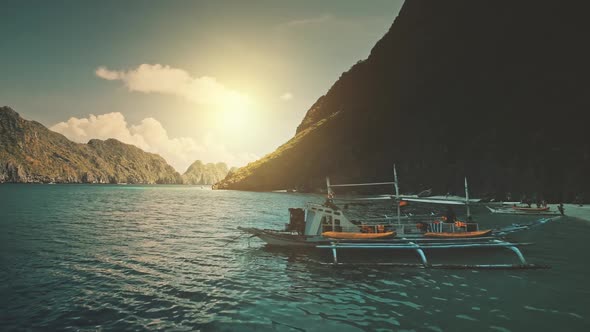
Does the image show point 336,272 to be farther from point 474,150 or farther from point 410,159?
point 410,159

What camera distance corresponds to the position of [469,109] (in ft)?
346

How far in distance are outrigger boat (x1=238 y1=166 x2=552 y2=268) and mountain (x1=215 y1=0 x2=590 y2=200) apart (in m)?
51.7

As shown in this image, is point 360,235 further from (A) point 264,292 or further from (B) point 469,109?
(B) point 469,109

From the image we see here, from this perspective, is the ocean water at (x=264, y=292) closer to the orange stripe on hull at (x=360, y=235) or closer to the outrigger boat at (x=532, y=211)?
the orange stripe on hull at (x=360, y=235)

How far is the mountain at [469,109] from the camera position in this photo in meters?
77.9

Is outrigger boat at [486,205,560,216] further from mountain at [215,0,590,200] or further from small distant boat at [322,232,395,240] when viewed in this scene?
small distant boat at [322,232,395,240]

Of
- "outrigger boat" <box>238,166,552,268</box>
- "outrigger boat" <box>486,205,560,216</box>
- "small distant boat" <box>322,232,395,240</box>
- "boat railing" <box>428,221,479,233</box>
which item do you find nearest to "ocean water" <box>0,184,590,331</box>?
"outrigger boat" <box>238,166,552,268</box>

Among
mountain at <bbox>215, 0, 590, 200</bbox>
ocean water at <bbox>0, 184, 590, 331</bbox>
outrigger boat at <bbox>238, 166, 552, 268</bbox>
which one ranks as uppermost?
mountain at <bbox>215, 0, 590, 200</bbox>

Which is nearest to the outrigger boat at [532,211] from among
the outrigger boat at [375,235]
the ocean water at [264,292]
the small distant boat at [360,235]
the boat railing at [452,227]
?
the ocean water at [264,292]

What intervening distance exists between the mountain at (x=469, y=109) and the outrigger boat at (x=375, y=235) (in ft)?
170

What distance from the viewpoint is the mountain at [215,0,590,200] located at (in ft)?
255

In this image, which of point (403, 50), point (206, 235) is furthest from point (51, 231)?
point (403, 50)

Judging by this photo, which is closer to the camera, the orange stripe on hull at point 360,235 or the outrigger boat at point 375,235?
the outrigger boat at point 375,235

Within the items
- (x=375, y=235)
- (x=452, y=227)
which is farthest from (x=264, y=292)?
(x=452, y=227)
